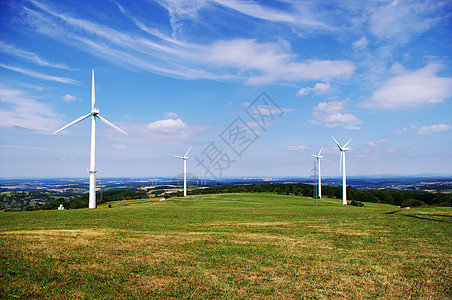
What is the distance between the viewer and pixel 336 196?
355 ft

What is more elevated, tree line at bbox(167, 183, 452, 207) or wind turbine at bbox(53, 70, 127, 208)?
wind turbine at bbox(53, 70, 127, 208)

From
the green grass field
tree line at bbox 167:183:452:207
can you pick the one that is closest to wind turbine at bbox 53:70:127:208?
the green grass field

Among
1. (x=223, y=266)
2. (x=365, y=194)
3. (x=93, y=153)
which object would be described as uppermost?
(x=93, y=153)

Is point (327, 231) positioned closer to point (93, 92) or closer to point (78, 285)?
point (78, 285)

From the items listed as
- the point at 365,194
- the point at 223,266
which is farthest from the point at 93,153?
the point at 365,194

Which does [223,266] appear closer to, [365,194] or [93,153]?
[93,153]

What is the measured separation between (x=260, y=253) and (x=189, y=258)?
373 centimetres

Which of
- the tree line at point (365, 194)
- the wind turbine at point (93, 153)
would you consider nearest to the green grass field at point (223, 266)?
the wind turbine at point (93, 153)

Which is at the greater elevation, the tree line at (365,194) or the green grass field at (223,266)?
the green grass field at (223,266)

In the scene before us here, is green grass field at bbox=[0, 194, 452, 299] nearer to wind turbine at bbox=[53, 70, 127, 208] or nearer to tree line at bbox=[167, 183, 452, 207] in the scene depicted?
wind turbine at bbox=[53, 70, 127, 208]

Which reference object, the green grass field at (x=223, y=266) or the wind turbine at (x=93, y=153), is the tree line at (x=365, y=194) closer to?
the wind turbine at (x=93, y=153)

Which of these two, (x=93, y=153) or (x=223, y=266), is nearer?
(x=223, y=266)

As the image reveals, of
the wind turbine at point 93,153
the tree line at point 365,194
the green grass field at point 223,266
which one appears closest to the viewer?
the green grass field at point 223,266

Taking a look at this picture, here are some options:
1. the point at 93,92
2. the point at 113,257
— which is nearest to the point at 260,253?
the point at 113,257
